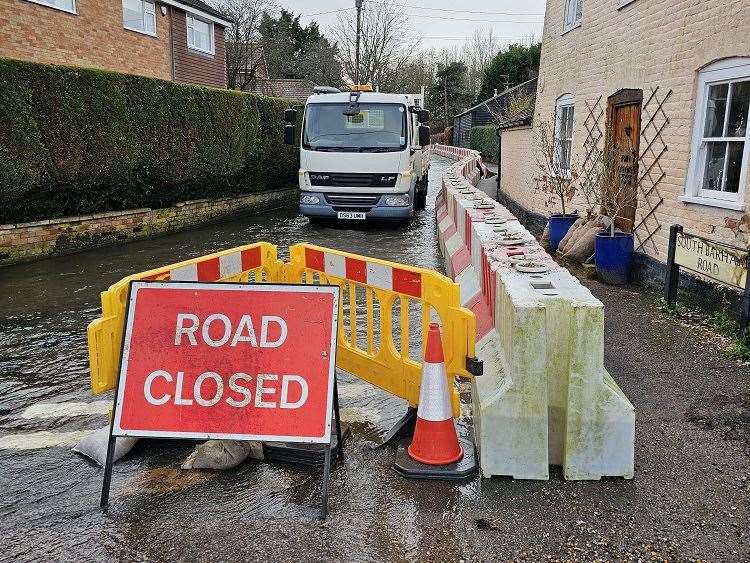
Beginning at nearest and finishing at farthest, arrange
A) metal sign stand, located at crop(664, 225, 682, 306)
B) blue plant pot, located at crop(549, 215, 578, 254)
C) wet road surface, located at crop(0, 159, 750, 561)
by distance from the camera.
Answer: wet road surface, located at crop(0, 159, 750, 561)
metal sign stand, located at crop(664, 225, 682, 306)
blue plant pot, located at crop(549, 215, 578, 254)

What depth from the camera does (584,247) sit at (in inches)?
372

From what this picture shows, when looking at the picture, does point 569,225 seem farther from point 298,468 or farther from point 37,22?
point 37,22

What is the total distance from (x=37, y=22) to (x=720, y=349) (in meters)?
18.3

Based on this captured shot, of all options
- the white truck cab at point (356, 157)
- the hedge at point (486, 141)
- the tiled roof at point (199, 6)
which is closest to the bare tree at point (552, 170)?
the white truck cab at point (356, 157)

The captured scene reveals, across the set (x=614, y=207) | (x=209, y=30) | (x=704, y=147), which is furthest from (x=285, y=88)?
(x=704, y=147)

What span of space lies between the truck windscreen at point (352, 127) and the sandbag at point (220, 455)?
10.6 meters

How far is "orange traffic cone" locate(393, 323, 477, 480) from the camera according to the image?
362 centimetres

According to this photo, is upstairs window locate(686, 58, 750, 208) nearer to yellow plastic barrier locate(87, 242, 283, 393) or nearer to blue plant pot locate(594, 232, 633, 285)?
blue plant pot locate(594, 232, 633, 285)

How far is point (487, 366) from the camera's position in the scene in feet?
13.1

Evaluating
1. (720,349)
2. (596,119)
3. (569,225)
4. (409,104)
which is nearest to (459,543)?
(720,349)

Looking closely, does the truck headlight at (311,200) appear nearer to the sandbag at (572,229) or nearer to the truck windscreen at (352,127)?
the truck windscreen at (352,127)

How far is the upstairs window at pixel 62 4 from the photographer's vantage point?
17.2 m

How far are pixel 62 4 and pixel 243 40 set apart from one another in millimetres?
33305

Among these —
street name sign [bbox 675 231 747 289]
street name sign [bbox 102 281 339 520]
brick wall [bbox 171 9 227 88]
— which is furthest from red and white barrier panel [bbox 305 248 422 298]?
brick wall [bbox 171 9 227 88]
